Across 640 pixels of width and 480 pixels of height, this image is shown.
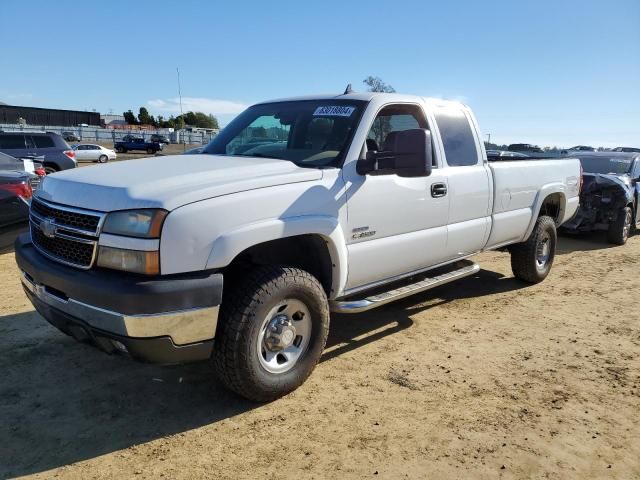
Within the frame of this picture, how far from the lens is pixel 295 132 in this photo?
13.5 ft

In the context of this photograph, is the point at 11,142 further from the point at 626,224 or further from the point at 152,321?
the point at 626,224

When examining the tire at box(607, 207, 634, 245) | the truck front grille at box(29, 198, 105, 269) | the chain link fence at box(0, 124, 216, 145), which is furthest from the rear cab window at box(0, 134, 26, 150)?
the chain link fence at box(0, 124, 216, 145)

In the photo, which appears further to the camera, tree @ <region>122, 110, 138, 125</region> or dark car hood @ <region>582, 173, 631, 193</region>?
tree @ <region>122, 110, 138, 125</region>

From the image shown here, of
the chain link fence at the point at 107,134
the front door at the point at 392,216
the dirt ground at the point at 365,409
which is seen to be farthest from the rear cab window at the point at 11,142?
the chain link fence at the point at 107,134

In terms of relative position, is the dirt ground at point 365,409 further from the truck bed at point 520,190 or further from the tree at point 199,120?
the tree at point 199,120

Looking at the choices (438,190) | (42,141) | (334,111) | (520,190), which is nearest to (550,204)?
(520,190)

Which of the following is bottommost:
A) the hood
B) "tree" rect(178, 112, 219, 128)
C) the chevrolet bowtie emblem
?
the chevrolet bowtie emblem

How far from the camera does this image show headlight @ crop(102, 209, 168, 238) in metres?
2.69

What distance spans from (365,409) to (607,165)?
29.8ft

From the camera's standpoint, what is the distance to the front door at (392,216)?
364cm

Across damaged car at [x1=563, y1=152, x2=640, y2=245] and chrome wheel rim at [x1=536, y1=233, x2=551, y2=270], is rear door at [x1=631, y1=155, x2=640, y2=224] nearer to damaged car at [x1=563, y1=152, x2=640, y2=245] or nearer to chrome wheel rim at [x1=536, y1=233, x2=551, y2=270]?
damaged car at [x1=563, y1=152, x2=640, y2=245]

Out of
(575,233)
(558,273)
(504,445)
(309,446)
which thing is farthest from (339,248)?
(575,233)

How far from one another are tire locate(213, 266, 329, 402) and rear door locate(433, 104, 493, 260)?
1681 millimetres

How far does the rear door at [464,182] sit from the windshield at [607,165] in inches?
255
